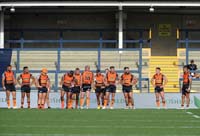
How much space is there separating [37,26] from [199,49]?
353 inches

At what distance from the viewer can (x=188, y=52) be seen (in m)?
27.7

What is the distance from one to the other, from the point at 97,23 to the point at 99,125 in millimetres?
17072

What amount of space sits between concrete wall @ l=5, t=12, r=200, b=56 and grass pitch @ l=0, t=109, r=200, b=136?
13458 millimetres

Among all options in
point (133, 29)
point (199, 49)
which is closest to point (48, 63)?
point (133, 29)

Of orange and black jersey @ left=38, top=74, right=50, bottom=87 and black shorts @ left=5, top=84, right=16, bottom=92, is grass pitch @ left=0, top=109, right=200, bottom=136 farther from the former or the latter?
black shorts @ left=5, top=84, right=16, bottom=92

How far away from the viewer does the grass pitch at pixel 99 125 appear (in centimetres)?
1203

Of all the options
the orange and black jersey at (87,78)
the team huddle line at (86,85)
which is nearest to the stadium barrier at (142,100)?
the team huddle line at (86,85)

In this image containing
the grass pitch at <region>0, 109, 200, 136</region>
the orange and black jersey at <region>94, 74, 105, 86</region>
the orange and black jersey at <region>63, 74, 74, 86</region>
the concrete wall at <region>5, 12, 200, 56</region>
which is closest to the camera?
the grass pitch at <region>0, 109, 200, 136</region>

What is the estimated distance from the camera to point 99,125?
13.7 metres

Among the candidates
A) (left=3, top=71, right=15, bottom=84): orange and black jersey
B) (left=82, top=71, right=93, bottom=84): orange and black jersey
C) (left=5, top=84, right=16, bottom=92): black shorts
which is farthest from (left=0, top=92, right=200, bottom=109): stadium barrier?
(left=3, top=71, right=15, bottom=84): orange and black jersey

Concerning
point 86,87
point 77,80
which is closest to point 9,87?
point 77,80

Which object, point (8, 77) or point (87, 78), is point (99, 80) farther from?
point (8, 77)

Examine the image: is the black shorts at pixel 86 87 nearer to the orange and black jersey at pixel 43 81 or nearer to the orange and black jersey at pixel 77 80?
the orange and black jersey at pixel 77 80

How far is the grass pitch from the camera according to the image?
1203 cm
